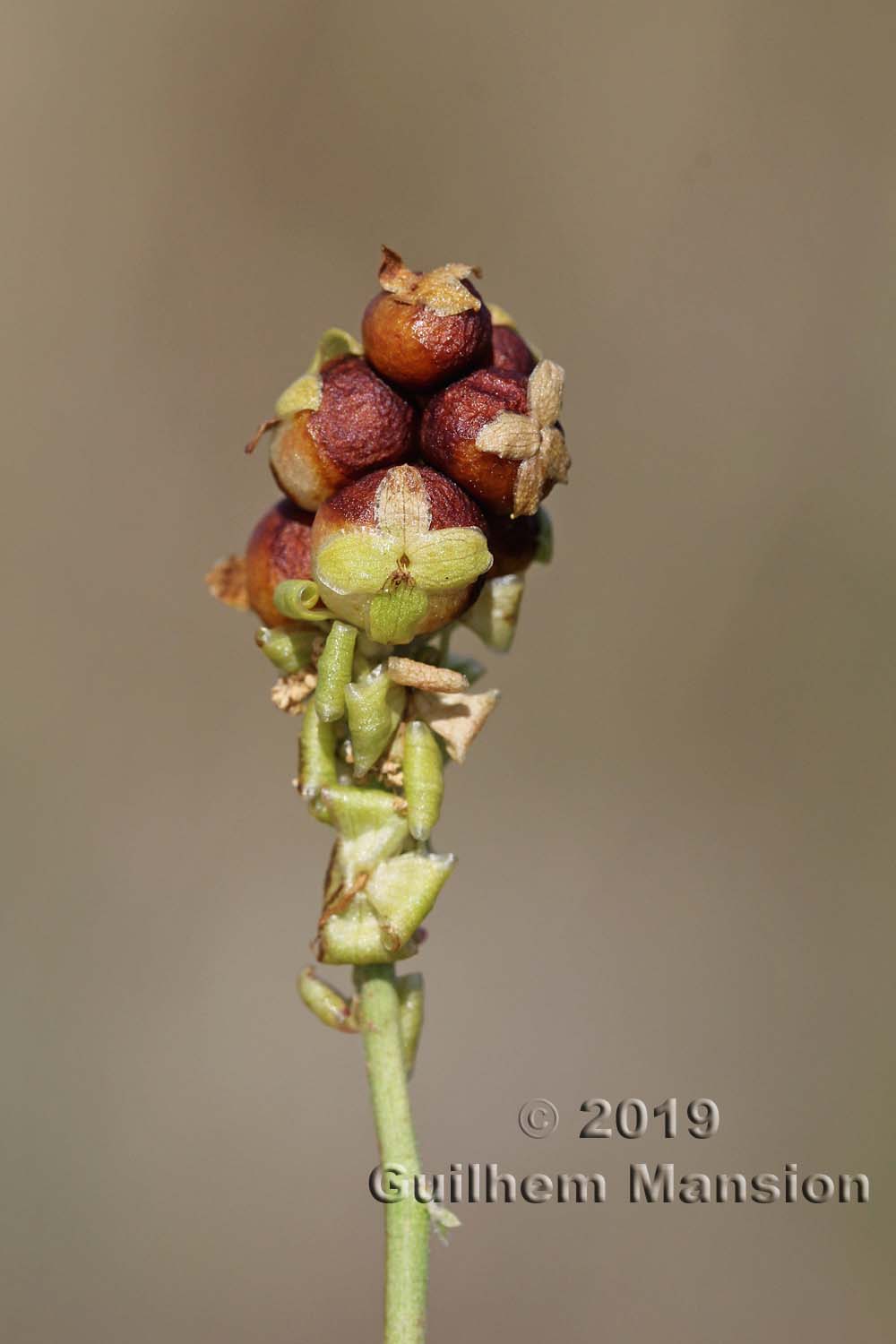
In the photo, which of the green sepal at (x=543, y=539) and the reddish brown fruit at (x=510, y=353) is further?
the green sepal at (x=543, y=539)

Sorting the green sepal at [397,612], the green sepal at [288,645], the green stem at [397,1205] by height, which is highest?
the green sepal at [288,645]

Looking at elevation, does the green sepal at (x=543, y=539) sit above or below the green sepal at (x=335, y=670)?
above

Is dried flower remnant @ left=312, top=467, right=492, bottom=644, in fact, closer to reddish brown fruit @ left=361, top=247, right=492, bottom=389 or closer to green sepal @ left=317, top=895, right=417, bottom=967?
Result: reddish brown fruit @ left=361, top=247, right=492, bottom=389

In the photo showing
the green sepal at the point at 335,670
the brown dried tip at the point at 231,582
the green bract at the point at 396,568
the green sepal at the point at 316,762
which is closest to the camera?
the green bract at the point at 396,568

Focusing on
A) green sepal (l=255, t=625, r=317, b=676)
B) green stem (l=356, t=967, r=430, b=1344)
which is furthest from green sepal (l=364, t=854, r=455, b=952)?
green sepal (l=255, t=625, r=317, b=676)

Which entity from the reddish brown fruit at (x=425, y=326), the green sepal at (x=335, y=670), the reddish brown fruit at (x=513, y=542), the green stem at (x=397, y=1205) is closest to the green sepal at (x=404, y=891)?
the green stem at (x=397, y=1205)

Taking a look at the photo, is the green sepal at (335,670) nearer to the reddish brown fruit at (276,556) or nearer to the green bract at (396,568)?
the green bract at (396,568)
